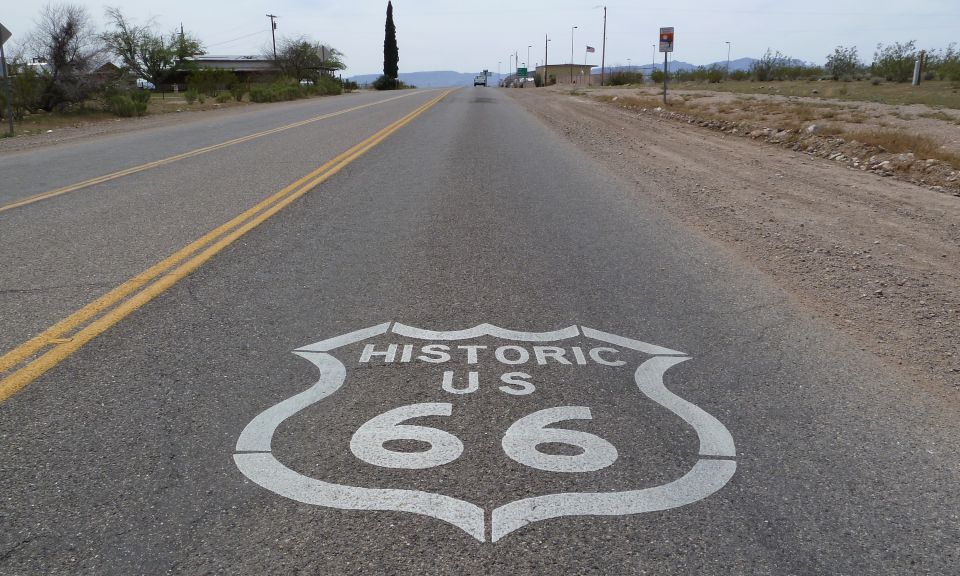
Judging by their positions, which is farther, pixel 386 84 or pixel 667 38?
pixel 386 84

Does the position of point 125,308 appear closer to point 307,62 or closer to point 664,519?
point 664,519

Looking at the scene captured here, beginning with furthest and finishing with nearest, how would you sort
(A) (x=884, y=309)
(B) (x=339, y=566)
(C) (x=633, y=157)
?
(C) (x=633, y=157) < (A) (x=884, y=309) < (B) (x=339, y=566)

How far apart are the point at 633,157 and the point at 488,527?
11.8 m

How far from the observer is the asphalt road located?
2.56m

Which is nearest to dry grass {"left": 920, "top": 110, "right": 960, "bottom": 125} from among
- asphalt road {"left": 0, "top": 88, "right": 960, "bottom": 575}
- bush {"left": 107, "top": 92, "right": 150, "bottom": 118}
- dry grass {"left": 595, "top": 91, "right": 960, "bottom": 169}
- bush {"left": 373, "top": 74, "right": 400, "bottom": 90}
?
dry grass {"left": 595, "top": 91, "right": 960, "bottom": 169}

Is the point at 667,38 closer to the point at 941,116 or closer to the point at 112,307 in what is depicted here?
the point at 941,116

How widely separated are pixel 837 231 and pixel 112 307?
6.76 meters

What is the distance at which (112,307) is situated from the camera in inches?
193

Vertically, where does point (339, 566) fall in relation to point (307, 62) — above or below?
below

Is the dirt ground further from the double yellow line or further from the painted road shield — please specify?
the double yellow line

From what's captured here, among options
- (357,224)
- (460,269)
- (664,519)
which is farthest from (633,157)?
(664,519)

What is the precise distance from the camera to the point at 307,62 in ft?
255

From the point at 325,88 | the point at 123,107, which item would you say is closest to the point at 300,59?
the point at 325,88

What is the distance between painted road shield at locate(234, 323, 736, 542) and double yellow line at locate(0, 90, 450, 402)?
133cm
